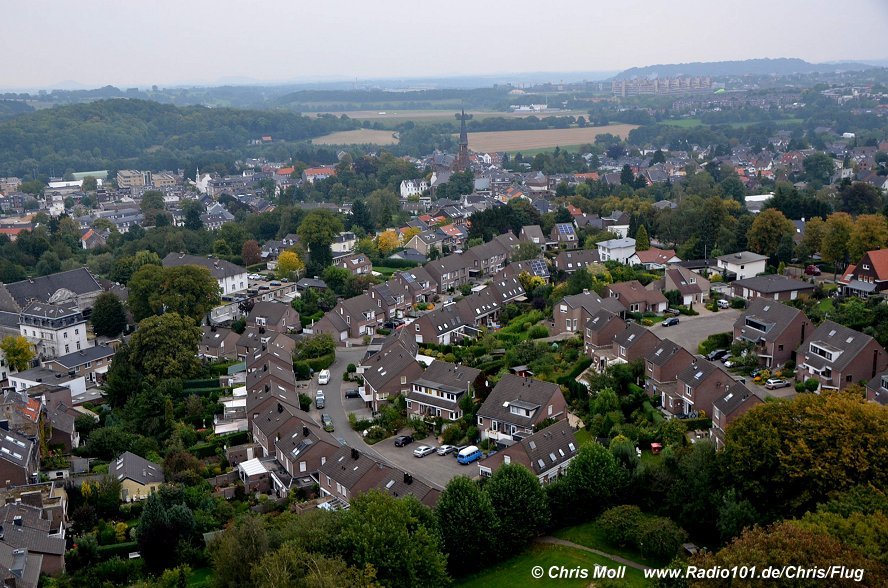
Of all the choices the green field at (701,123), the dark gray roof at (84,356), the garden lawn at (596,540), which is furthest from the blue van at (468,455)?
the green field at (701,123)

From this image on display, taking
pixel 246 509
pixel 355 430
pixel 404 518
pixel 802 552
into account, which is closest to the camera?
pixel 802 552

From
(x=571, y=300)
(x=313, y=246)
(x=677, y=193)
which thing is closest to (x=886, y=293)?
(x=571, y=300)

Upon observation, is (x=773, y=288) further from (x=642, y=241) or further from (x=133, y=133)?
(x=133, y=133)

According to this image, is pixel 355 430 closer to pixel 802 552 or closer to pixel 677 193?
pixel 802 552

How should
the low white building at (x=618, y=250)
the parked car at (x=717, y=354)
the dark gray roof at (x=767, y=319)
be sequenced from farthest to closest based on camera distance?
the low white building at (x=618, y=250) < the parked car at (x=717, y=354) < the dark gray roof at (x=767, y=319)

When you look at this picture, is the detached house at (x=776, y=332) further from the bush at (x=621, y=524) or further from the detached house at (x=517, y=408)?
the bush at (x=621, y=524)

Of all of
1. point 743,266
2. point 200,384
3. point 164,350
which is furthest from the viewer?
point 743,266

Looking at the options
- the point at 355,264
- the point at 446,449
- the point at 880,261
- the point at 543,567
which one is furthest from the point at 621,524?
the point at 355,264
